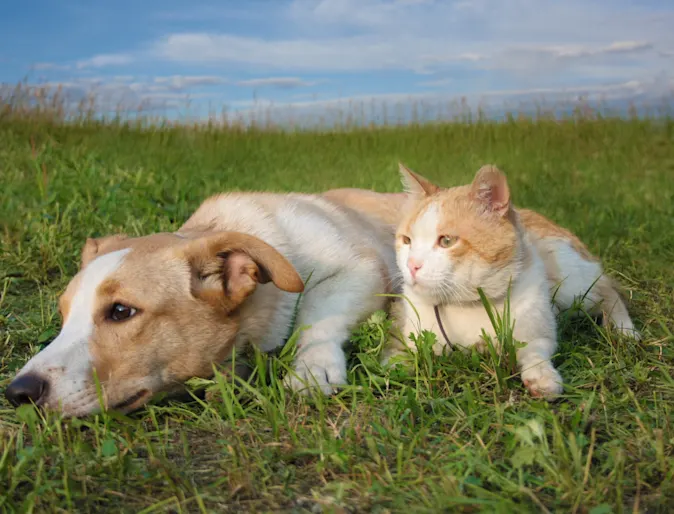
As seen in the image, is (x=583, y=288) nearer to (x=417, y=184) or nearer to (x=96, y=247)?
(x=417, y=184)

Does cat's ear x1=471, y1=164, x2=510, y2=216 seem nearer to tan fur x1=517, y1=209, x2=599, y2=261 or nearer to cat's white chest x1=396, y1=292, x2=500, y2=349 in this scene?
cat's white chest x1=396, y1=292, x2=500, y2=349

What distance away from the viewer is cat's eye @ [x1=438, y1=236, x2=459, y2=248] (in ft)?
11.3

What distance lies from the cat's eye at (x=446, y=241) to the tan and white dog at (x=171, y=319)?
2.38 ft

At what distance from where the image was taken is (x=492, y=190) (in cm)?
346

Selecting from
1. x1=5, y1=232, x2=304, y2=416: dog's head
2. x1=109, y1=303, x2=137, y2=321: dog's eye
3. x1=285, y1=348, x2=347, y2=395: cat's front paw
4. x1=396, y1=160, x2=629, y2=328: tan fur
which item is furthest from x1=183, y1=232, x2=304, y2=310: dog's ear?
x1=396, y1=160, x2=629, y2=328: tan fur

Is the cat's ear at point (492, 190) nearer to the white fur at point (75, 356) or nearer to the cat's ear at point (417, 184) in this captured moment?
the cat's ear at point (417, 184)

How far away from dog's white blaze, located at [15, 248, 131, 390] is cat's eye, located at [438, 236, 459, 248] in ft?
5.02

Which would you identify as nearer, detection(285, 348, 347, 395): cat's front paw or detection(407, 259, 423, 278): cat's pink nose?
detection(285, 348, 347, 395): cat's front paw

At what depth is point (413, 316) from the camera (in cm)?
379

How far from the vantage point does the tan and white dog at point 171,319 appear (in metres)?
2.97

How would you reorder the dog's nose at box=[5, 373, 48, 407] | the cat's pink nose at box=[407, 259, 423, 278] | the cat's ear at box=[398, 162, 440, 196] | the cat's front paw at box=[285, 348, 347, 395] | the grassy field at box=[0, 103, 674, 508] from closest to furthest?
the grassy field at box=[0, 103, 674, 508]
the dog's nose at box=[5, 373, 48, 407]
the cat's front paw at box=[285, 348, 347, 395]
the cat's pink nose at box=[407, 259, 423, 278]
the cat's ear at box=[398, 162, 440, 196]

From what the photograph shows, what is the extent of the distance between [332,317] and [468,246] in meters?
0.89

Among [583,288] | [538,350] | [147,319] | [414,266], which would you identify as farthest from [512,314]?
[147,319]

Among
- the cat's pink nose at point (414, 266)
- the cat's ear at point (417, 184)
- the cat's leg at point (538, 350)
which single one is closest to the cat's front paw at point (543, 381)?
the cat's leg at point (538, 350)
